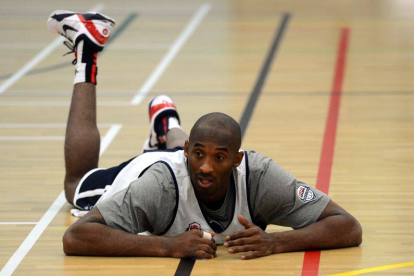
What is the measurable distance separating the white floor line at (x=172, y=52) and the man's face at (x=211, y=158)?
428 centimetres

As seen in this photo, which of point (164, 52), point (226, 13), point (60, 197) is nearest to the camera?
point (60, 197)

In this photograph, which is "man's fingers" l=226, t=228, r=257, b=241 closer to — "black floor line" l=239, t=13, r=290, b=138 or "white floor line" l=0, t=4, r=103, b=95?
"black floor line" l=239, t=13, r=290, b=138

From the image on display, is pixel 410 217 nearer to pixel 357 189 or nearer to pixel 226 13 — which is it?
pixel 357 189

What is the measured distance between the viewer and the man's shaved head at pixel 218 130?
14.7 ft

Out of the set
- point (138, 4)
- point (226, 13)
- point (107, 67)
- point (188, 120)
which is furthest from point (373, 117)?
point (138, 4)

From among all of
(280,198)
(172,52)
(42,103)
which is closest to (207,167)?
(280,198)

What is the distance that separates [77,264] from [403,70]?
19.7 feet

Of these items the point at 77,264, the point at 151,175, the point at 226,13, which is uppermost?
the point at 151,175

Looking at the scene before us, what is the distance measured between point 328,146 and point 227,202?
99.1 inches

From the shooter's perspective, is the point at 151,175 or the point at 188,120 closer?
the point at 151,175

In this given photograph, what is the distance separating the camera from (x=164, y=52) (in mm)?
11297

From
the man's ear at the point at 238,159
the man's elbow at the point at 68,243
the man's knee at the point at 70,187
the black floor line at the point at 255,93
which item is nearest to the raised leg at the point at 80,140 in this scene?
the man's knee at the point at 70,187

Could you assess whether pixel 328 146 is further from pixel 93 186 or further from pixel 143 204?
pixel 143 204

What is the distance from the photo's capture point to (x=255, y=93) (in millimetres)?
9070
